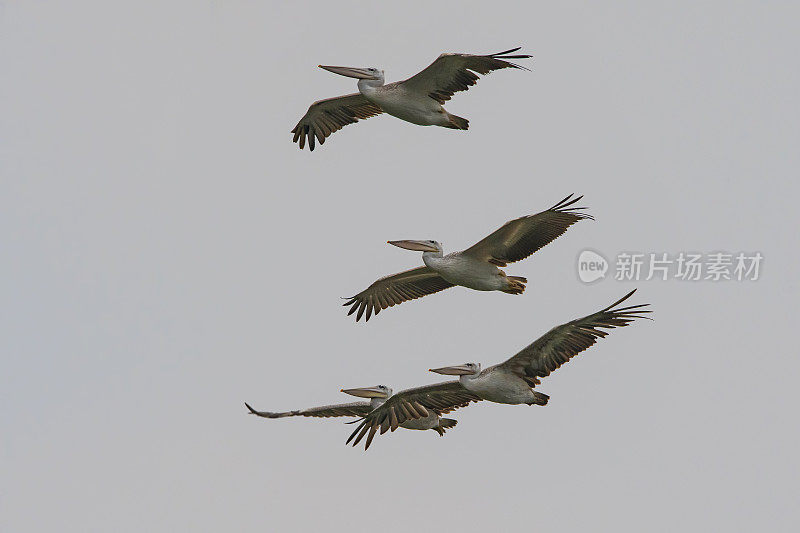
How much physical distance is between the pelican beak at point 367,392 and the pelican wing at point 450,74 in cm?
437

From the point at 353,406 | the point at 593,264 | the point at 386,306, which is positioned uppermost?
the point at 593,264

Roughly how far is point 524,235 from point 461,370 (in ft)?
6.14

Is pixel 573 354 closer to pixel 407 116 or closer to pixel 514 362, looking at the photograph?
pixel 514 362

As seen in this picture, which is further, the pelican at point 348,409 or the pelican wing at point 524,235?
the pelican at point 348,409

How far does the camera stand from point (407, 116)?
21.5m

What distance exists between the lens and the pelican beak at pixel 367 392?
23.4 m

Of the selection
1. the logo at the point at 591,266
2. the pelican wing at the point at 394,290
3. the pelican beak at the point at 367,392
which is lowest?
the pelican beak at the point at 367,392

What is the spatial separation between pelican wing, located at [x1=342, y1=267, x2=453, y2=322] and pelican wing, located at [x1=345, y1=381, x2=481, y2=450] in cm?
182

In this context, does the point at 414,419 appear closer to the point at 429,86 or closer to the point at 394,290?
the point at 394,290

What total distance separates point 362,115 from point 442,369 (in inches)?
148

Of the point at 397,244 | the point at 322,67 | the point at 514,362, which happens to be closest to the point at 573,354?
the point at 514,362

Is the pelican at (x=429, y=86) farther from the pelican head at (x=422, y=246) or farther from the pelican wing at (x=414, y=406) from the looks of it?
the pelican wing at (x=414, y=406)

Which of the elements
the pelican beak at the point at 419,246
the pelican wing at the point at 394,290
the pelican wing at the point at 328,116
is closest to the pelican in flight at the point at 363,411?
the pelican wing at the point at 394,290

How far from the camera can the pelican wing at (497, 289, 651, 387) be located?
20344 millimetres
